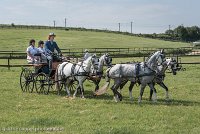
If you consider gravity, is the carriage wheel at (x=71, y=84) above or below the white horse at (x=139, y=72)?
below

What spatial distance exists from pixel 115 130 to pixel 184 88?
36.9 feet

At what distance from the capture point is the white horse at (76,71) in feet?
57.9

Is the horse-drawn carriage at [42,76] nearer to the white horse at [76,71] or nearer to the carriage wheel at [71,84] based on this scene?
the white horse at [76,71]

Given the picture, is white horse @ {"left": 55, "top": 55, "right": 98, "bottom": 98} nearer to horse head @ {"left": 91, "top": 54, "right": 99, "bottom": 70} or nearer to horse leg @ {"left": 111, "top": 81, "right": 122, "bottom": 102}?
Answer: horse head @ {"left": 91, "top": 54, "right": 99, "bottom": 70}

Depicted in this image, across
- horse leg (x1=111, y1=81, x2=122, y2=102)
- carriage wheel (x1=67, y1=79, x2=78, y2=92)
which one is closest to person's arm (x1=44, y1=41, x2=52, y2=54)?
carriage wheel (x1=67, y1=79, x2=78, y2=92)

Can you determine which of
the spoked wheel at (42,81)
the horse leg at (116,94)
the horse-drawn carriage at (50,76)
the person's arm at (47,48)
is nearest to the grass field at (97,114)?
the horse leg at (116,94)

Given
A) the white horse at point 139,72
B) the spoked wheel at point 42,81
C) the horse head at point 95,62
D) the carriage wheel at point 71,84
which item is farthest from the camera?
the spoked wheel at point 42,81

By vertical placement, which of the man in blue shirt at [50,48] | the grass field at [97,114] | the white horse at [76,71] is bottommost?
the grass field at [97,114]

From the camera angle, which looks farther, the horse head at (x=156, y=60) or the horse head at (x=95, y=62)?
the horse head at (x=95, y=62)

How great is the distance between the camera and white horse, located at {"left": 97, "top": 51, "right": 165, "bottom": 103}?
16453 mm

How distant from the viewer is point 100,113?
45.1ft

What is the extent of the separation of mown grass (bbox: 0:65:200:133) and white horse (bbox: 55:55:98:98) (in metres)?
0.74

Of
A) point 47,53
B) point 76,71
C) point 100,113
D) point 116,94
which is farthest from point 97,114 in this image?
point 47,53

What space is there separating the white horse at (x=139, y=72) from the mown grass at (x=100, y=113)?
70 cm
